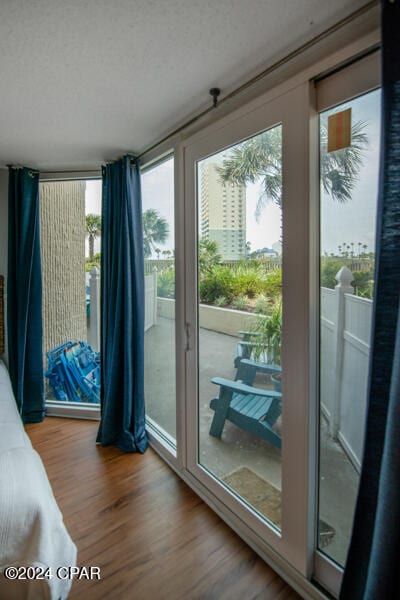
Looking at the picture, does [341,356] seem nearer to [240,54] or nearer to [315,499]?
[315,499]

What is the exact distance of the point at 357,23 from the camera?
1.15 meters

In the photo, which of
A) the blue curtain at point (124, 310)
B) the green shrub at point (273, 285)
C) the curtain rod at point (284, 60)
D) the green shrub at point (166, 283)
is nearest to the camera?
the curtain rod at point (284, 60)

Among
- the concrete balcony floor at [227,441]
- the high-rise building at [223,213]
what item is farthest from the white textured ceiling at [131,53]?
the concrete balcony floor at [227,441]

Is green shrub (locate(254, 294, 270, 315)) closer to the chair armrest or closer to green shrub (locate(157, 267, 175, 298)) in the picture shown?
Result: the chair armrest

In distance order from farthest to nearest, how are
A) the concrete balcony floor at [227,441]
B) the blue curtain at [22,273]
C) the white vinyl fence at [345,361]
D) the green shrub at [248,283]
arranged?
the blue curtain at [22,273]
the green shrub at [248,283]
the concrete balcony floor at [227,441]
the white vinyl fence at [345,361]

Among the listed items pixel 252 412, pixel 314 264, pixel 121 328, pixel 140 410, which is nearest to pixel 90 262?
pixel 121 328

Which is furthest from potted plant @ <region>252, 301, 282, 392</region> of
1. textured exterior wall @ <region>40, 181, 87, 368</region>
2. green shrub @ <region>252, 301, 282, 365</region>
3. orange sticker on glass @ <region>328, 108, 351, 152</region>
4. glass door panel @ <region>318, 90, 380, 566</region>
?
textured exterior wall @ <region>40, 181, 87, 368</region>

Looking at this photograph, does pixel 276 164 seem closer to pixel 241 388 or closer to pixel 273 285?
pixel 273 285

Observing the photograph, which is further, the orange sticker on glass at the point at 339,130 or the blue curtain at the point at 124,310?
the blue curtain at the point at 124,310

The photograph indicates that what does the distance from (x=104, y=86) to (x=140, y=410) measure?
214 cm

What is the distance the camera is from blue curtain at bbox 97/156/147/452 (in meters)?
2.48

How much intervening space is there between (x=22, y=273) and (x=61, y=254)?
1.38 feet

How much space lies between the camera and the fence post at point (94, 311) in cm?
316

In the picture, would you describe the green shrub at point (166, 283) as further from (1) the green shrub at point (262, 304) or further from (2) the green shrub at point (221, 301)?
(1) the green shrub at point (262, 304)
